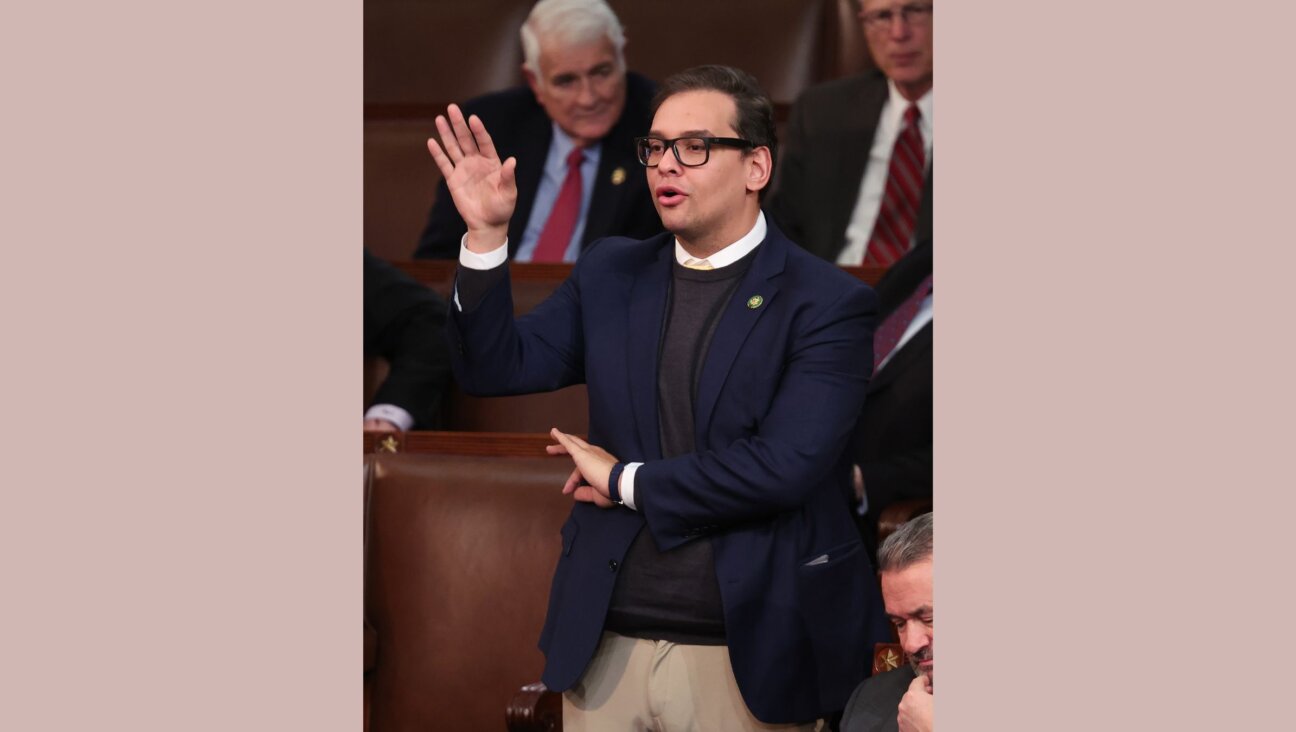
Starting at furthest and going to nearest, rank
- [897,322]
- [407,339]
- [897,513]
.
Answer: [407,339] < [897,322] < [897,513]

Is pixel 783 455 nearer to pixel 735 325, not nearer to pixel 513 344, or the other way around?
pixel 735 325

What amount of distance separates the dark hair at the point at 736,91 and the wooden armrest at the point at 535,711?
0.50 meters

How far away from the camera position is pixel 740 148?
1.20 metres

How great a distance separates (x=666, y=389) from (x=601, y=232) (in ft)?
3.63

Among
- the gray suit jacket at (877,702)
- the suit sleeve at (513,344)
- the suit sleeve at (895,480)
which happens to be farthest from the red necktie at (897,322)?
the gray suit jacket at (877,702)

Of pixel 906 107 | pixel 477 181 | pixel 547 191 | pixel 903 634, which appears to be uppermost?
pixel 906 107

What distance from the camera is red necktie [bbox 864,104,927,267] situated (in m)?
2.26

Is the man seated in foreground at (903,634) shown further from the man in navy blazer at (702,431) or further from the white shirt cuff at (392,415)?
the white shirt cuff at (392,415)

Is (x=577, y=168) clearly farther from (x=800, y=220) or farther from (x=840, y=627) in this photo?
(x=840, y=627)

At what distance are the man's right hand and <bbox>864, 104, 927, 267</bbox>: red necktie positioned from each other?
1.14 metres

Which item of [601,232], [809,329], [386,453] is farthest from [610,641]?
[601,232]

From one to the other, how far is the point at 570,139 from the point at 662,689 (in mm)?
1376

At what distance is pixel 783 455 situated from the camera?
3.75 ft

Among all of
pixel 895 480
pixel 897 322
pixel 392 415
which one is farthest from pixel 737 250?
pixel 392 415
